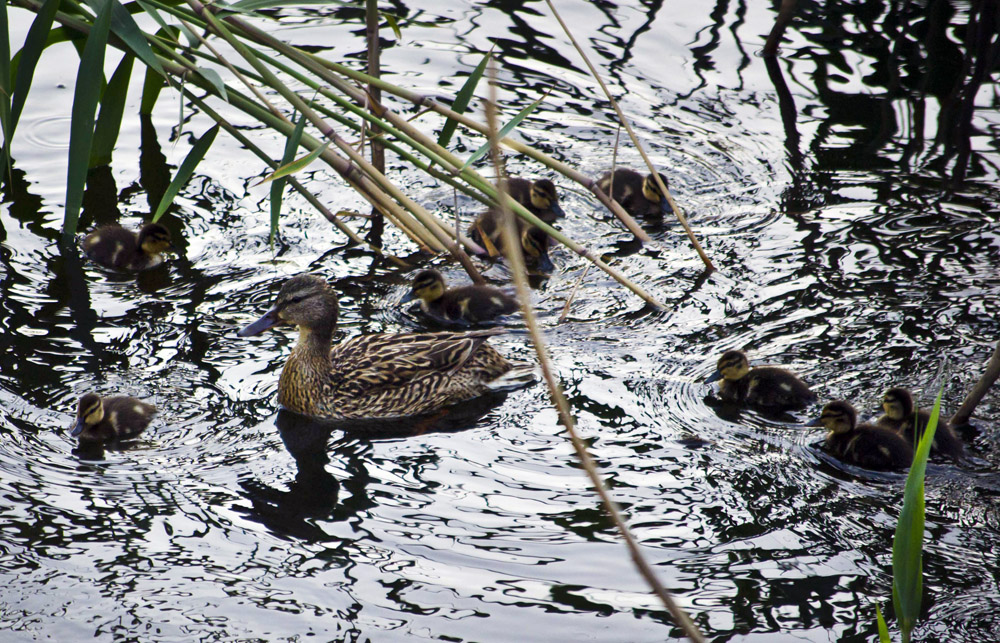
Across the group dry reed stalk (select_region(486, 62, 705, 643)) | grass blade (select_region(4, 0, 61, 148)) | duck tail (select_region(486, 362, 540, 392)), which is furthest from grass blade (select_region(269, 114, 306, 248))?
dry reed stalk (select_region(486, 62, 705, 643))

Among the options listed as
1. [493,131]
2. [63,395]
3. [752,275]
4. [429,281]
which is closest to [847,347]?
[752,275]

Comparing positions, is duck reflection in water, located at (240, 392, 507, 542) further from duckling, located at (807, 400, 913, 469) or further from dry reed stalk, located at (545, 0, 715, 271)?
duckling, located at (807, 400, 913, 469)

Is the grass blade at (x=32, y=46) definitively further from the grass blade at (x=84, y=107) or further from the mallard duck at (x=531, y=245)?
the mallard duck at (x=531, y=245)

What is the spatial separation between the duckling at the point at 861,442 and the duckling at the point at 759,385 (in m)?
0.22

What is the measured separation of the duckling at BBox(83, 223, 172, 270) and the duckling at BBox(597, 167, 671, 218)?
6.89 ft

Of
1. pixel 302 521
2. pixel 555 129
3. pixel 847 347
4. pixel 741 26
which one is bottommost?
pixel 302 521

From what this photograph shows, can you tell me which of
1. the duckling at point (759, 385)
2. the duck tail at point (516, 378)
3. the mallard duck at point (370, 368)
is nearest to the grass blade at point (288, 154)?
the mallard duck at point (370, 368)

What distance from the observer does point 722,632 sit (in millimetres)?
2957

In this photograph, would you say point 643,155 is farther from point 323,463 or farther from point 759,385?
point 323,463

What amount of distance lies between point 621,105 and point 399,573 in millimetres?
3876

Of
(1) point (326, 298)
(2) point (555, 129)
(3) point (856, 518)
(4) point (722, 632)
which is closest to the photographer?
(4) point (722, 632)

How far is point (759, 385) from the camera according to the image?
3.99 meters

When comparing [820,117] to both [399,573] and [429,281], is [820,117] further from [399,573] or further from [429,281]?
[399,573]

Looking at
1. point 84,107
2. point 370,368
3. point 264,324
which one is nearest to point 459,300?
point 370,368
